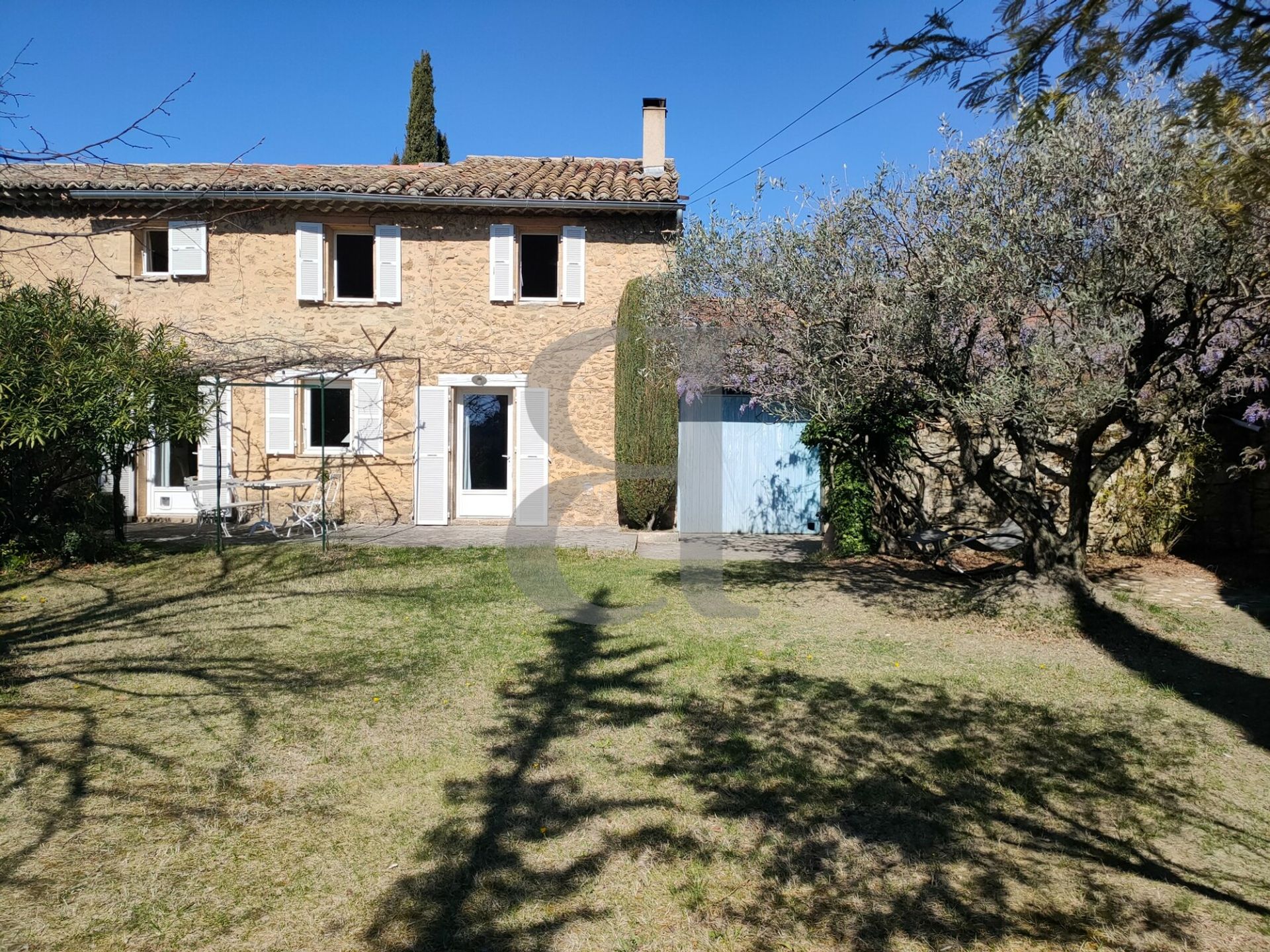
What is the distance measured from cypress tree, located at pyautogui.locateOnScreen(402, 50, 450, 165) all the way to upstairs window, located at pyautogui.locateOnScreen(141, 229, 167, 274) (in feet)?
31.0

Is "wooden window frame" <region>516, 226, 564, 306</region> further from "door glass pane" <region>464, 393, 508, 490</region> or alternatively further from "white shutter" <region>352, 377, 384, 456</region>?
"white shutter" <region>352, 377, 384, 456</region>

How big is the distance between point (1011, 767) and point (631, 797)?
1.88 meters

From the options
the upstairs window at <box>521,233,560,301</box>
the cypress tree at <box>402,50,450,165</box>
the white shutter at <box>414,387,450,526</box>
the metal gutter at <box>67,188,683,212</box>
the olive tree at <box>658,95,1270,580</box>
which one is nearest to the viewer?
the olive tree at <box>658,95,1270,580</box>

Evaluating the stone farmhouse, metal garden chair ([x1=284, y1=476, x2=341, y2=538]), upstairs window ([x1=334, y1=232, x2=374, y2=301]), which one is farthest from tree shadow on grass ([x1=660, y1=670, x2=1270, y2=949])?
upstairs window ([x1=334, y1=232, x2=374, y2=301])

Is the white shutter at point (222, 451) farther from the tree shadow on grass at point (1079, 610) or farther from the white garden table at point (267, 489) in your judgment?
A: the tree shadow on grass at point (1079, 610)

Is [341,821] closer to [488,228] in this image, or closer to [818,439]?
[818,439]

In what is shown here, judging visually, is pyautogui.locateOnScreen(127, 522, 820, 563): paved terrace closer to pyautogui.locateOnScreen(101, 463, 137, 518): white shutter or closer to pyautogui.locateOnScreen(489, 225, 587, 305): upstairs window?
pyautogui.locateOnScreen(101, 463, 137, 518): white shutter

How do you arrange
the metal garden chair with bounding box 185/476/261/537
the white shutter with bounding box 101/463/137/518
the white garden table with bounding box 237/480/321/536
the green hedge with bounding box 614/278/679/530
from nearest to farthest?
the white garden table with bounding box 237/480/321/536 < the metal garden chair with bounding box 185/476/261/537 < the green hedge with bounding box 614/278/679/530 < the white shutter with bounding box 101/463/137/518

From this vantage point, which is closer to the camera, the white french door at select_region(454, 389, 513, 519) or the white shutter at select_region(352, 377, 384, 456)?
the white shutter at select_region(352, 377, 384, 456)

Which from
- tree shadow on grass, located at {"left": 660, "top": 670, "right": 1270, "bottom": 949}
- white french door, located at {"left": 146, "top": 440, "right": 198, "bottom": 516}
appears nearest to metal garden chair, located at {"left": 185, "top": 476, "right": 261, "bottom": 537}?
white french door, located at {"left": 146, "top": 440, "right": 198, "bottom": 516}

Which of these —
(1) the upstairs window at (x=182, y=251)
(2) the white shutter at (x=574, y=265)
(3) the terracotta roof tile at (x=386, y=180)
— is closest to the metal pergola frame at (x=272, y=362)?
(1) the upstairs window at (x=182, y=251)

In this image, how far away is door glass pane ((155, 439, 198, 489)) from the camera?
12898 mm

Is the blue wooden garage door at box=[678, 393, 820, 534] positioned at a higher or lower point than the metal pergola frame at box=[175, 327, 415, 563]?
lower

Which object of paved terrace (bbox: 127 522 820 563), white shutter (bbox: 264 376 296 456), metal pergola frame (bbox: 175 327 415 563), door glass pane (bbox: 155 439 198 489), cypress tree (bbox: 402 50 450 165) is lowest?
paved terrace (bbox: 127 522 820 563)
